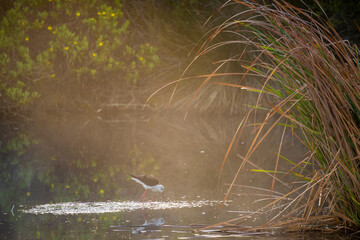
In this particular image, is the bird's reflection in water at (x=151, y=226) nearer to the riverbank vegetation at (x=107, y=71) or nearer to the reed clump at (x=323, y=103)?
the reed clump at (x=323, y=103)

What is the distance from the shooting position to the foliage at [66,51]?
11375 mm

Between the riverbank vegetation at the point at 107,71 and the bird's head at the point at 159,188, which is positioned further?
the riverbank vegetation at the point at 107,71

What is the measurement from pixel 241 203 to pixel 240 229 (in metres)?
0.89

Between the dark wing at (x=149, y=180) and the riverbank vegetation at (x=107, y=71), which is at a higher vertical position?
the dark wing at (x=149, y=180)

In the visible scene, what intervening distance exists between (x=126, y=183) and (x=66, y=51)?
282 inches

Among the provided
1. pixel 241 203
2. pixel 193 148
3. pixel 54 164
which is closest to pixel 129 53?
pixel 193 148

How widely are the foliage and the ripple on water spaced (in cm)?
732

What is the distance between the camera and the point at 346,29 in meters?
11.5

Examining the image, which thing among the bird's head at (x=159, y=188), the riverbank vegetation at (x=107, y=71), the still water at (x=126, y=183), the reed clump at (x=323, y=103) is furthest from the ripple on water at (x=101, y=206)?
the riverbank vegetation at (x=107, y=71)

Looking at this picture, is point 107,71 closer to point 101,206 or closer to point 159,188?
point 159,188

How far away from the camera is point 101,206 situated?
12.9ft

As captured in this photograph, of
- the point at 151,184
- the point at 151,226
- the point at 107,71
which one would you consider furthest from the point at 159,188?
the point at 107,71

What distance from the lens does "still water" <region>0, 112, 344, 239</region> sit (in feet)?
10.9

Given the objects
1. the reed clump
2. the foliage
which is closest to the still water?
the reed clump
